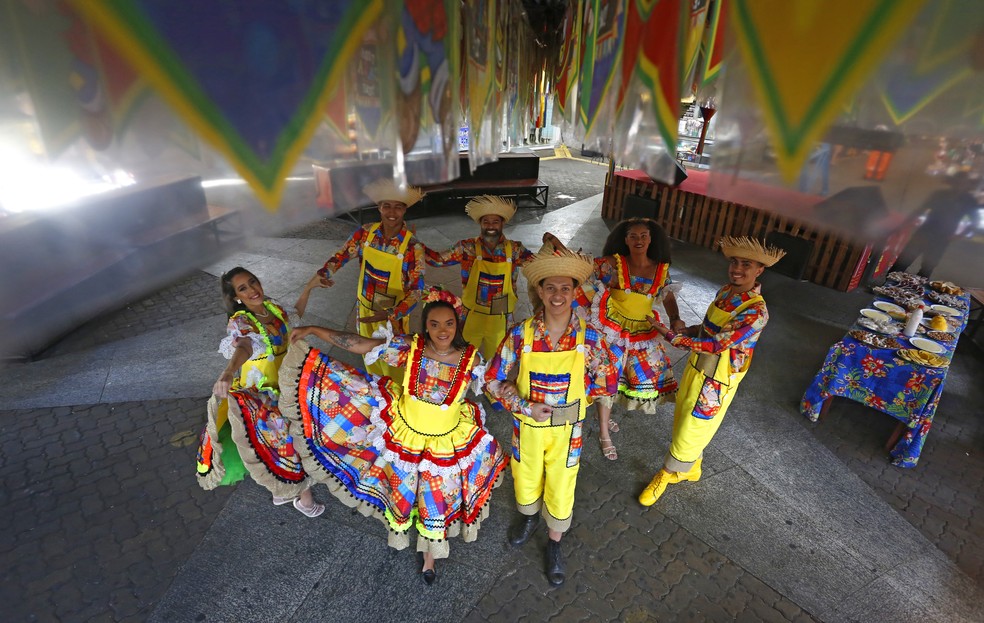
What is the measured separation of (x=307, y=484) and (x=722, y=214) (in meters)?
7.98

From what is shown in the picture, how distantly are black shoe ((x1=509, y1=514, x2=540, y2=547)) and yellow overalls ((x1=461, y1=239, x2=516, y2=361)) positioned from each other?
137 centimetres

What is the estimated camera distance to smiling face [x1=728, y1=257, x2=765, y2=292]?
2865 mm

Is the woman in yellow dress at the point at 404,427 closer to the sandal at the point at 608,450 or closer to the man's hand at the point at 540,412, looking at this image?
the man's hand at the point at 540,412

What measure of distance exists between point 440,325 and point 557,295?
0.64 meters

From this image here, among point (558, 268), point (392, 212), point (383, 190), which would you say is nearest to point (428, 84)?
point (383, 190)

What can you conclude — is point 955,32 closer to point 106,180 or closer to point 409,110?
point 409,110

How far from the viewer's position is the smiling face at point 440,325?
8.14 ft

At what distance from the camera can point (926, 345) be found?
12.9 feet

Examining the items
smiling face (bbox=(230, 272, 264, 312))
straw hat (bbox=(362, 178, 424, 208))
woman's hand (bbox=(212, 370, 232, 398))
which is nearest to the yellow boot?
woman's hand (bbox=(212, 370, 232, 398))

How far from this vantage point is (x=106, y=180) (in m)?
0.58

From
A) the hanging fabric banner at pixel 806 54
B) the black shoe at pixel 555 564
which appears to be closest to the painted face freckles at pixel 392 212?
the black shoe at pixel 555 564

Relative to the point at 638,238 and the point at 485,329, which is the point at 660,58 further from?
the point at 485,329

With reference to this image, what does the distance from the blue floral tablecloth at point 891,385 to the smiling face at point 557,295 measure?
3.11m

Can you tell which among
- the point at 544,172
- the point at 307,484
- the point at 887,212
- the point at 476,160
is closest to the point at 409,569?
the point at 307,484
